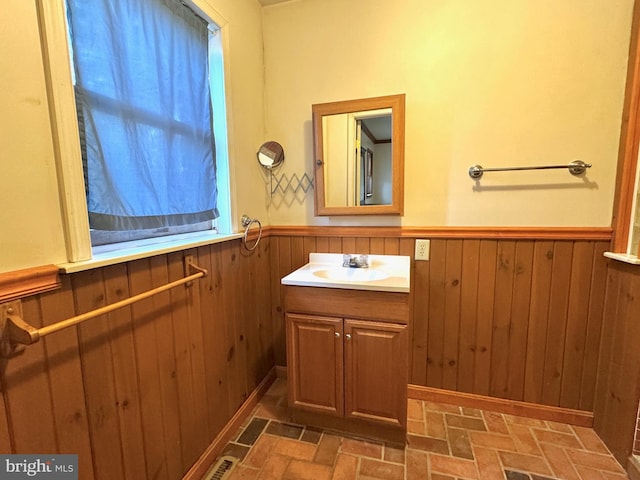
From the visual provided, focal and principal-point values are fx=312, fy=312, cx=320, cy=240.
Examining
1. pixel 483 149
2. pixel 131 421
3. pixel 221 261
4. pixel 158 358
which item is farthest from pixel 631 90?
pixel 131 421

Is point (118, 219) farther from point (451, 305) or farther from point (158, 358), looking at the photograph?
point (451, 305)

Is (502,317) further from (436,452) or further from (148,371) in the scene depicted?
(148,371)

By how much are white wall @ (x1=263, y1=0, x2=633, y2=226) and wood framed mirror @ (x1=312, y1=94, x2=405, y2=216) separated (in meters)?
0.10

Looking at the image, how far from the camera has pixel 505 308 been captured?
1780mm

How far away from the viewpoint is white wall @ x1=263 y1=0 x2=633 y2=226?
5.02 ft

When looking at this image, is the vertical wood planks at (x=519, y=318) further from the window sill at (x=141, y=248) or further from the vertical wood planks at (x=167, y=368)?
the vertical wood planks at (x=167, y=368)

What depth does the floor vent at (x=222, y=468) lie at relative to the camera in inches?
56.7

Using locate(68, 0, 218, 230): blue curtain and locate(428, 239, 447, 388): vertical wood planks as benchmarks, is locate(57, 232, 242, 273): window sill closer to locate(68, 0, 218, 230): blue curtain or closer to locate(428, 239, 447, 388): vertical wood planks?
locate(68, 0, 218, 230): blue curtain

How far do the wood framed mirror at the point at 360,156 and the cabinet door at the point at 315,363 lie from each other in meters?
0.69

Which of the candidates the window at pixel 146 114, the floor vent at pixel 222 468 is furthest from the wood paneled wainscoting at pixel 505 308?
the floor vent at pixel 222 468

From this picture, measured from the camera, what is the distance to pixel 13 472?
0.79 meters

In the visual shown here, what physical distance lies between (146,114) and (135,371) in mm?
941

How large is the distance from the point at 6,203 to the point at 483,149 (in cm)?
194

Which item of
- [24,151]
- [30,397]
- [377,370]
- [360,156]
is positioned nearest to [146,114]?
[24,151]
